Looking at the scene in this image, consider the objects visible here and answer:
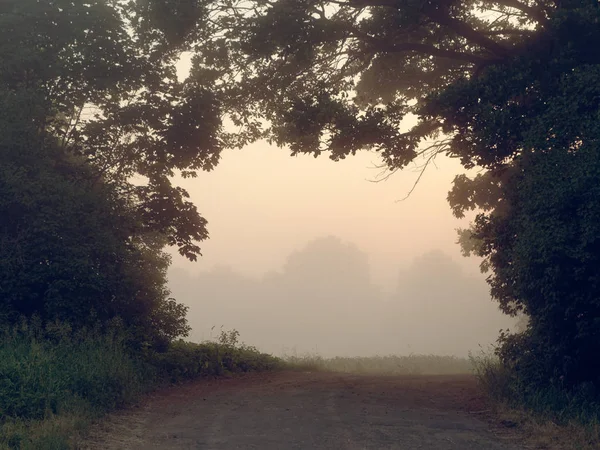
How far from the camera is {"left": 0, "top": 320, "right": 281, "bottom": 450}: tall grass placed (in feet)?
29.5

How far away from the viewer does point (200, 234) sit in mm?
20516

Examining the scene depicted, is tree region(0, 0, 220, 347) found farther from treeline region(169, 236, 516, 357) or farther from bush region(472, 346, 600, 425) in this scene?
treeline region(169, 236, 516, 357)

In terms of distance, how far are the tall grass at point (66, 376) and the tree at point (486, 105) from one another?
278 inches

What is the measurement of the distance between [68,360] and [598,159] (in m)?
10.9

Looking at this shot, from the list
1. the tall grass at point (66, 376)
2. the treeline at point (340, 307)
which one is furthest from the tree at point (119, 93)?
the treeline at point (340, 307)

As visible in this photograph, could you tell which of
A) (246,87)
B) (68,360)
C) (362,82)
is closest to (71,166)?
(246,87)

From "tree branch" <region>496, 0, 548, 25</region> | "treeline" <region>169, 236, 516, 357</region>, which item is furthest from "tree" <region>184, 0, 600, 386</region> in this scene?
"treeline" <region>169, 236, 516, 357</region>

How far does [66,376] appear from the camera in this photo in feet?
36.6

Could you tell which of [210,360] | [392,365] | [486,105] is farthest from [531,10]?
[392,365]

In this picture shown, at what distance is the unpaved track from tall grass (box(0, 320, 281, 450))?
1.60 feet

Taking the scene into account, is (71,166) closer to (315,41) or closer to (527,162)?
(315,41)

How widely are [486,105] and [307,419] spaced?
27.1ft

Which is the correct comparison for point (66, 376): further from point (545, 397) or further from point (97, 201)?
point (545, 397)

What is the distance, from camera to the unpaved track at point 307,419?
30.6ft
